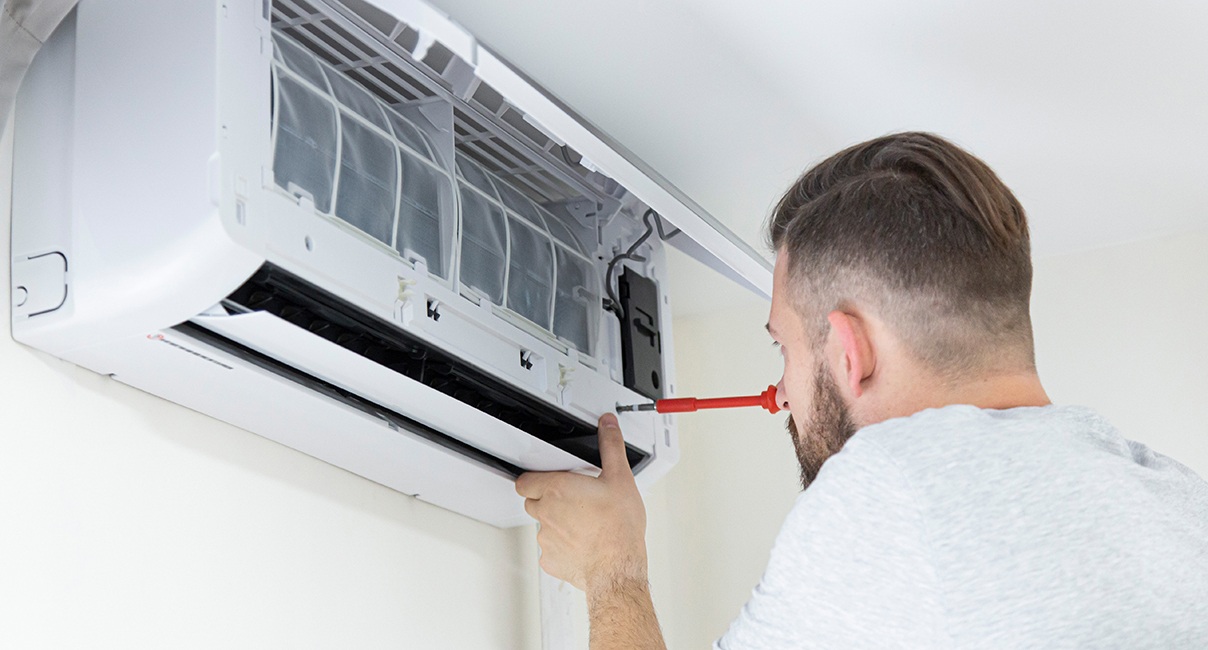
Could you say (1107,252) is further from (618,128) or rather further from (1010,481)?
(1010,481)

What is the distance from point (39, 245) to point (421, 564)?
71 cm

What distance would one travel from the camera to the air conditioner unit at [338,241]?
40.4 inches

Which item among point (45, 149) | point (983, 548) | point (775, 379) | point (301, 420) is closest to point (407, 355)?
point (301, 420)

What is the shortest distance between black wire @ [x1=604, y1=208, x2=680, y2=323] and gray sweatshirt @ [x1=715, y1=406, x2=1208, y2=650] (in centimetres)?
71

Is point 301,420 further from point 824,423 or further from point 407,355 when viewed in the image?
point 824,423

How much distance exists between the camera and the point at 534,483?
150cm

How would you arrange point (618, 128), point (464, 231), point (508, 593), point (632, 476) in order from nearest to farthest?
point (464, 231)
point (632, 476)
point (618, 128)
point (508, 593)

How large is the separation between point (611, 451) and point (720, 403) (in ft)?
0.51

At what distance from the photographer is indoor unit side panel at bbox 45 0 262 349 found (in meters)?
0.99

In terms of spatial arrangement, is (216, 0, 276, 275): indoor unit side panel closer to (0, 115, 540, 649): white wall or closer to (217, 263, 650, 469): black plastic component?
→ (217, 263, 650, 469): black plastic component

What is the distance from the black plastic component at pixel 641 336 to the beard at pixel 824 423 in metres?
0.45

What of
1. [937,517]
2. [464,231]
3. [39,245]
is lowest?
[937,517]

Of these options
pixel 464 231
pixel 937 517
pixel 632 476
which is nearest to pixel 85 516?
pixel 464 231

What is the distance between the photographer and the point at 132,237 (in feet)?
3.34
